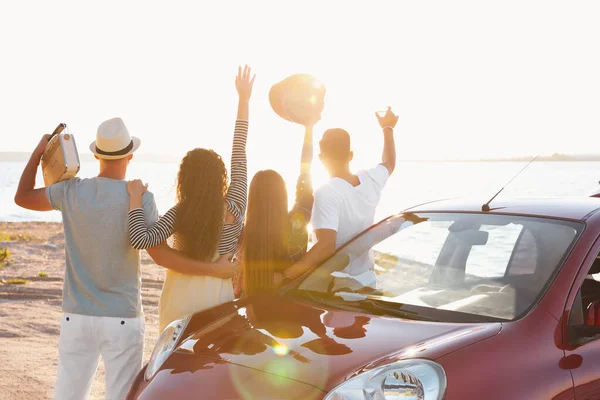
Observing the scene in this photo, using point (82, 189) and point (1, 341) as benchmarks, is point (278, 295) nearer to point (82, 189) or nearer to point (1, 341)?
point (82, 189)

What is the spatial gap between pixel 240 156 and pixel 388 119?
67.0 inches

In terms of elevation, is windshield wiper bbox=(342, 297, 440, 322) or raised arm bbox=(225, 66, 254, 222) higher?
raised arm bbox=(225, 66, 254, 222)

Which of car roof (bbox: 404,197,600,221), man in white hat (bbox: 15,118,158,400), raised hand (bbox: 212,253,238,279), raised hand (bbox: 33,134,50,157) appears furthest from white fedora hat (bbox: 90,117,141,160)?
car roof (bbox: 404,197,600,221)

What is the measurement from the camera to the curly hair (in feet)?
13.8

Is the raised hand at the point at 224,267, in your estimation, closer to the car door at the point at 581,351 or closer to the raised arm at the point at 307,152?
the raised arm at the point at 307,152

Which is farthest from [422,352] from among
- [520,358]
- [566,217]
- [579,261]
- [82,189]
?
[82,189]

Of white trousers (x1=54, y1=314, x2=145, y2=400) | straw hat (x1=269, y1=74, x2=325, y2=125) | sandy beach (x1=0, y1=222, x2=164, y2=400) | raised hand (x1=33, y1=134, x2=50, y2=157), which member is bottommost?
sandy beach (x1=0, y1=222, x2=164, y2=400)

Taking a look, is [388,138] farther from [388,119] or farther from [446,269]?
[446,269]

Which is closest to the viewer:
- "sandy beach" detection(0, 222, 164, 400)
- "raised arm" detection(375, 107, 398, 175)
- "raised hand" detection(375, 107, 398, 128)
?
"raised arm" detection(375, 107, 398, 175)

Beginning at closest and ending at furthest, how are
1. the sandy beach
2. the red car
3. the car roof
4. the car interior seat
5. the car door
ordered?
the red car < the car door < the car interior seat < the car roof < the sandy beach

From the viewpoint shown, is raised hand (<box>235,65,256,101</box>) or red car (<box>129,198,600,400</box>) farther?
raised hand (<box>235,65,256,101</box>)

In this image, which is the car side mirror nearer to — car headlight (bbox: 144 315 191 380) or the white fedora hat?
car headlight (bbox: 144 315 191 380)

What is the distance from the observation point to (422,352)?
2.92 metres

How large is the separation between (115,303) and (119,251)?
281 millimetres
